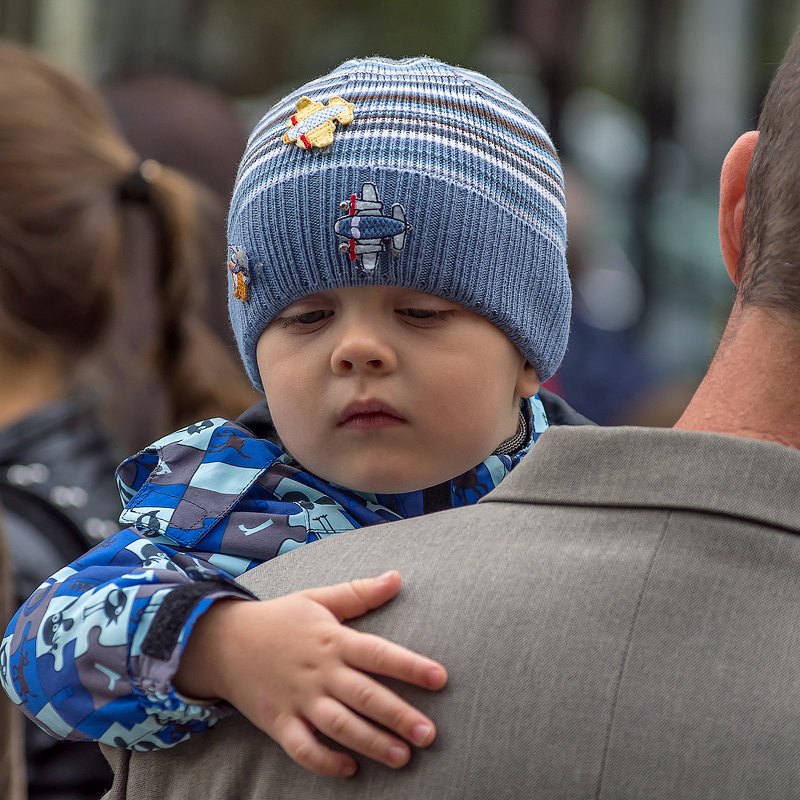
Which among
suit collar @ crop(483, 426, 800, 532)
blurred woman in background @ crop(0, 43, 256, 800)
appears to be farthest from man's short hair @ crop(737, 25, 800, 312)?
blurred woman in background @ crop(0, 43, 256, 800)

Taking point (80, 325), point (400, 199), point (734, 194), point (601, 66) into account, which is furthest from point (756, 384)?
point (601, 66)

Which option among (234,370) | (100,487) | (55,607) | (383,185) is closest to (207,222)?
(234,370)

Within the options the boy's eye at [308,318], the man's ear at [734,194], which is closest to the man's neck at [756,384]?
the man's ear at [734,194]

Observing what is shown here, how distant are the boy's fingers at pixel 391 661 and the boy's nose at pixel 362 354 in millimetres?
551

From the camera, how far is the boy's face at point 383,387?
6.06 feet

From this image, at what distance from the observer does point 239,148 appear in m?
3.92

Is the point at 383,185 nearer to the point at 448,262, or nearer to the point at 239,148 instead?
the point at 448,262

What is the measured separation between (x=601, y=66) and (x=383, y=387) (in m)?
7.80

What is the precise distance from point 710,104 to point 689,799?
854 cm

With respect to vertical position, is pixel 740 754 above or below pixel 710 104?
above

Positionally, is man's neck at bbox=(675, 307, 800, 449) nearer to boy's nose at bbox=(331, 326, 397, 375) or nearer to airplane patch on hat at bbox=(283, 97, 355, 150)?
boy's nose at bbox=(331, 326, 397, 375)

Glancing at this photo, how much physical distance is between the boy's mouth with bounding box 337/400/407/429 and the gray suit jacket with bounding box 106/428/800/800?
0.42m

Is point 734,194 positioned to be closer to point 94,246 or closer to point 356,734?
point 356,734

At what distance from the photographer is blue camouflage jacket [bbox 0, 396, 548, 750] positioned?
151cm
